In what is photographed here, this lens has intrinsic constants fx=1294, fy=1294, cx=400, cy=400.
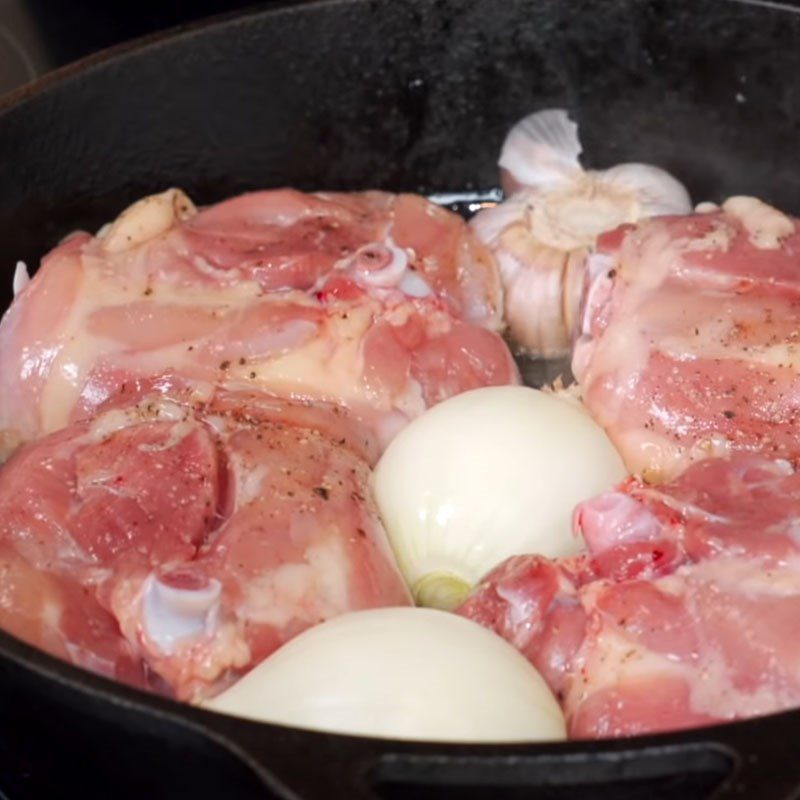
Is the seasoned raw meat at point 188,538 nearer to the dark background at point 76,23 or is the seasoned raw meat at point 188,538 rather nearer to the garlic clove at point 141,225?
the garlic clove at point 141,225

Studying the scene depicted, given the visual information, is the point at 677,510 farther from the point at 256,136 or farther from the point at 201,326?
the point at 256,136

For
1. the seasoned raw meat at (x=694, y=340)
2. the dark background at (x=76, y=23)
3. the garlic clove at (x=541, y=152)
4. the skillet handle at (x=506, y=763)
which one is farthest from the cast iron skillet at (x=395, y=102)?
the skillet handle at (x=506, y=763)

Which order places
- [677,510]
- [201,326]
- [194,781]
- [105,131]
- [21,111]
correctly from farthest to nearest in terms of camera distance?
[105,131]
[21,111]
[201,326]
[677,510]
[194,781]

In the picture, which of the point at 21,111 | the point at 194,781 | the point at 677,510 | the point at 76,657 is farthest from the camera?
the point at 21,111

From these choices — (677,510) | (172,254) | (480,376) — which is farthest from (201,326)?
(677,510)

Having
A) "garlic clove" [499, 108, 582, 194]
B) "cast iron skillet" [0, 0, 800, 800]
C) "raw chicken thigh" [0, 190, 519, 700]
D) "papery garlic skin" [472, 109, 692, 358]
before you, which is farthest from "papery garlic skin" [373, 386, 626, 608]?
"cast iron skillet" [0, 0, 800, 800]

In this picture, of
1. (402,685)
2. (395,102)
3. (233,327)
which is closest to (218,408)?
(233,327)

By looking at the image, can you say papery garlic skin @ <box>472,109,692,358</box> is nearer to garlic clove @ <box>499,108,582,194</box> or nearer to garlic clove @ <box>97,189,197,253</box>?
garlic clove @ <box>499,108,582,194</box>
